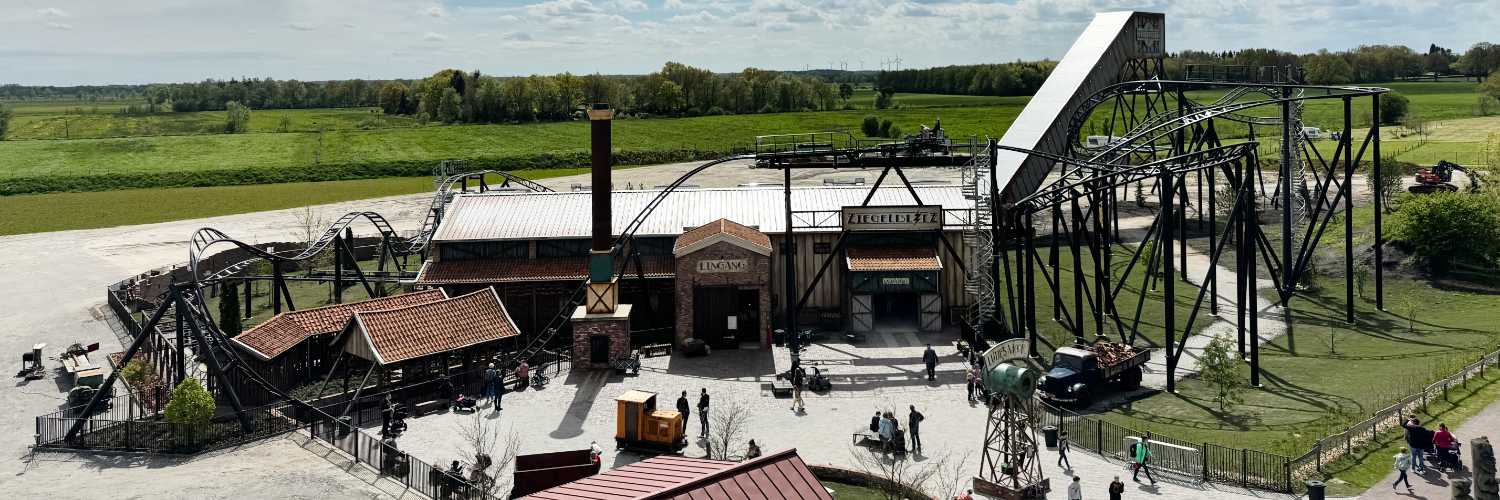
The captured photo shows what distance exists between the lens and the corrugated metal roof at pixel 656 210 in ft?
165

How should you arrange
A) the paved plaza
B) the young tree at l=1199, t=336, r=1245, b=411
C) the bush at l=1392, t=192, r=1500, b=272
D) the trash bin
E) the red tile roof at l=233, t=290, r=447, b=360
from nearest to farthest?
the trash bin → the paved plaza → the young tree at l=1199, t=336, r=1245, b=411 → the red tile roof at l=233, t=290, r=447, b=360 → the bush at l=1392, t=192, r=1500, b=272

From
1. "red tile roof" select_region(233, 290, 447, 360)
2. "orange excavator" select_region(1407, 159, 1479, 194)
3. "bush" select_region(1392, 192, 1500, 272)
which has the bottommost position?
"red tile roof" select_region(233, 290, 447, 360)

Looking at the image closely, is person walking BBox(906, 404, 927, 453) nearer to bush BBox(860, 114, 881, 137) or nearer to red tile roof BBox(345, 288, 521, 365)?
red tile roof BBox(345, 288, 521, 365)

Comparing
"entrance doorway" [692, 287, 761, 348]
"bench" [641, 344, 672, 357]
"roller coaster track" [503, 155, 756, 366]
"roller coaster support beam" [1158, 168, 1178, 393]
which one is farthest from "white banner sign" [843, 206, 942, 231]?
"roller coaster support beam" [1158, 168, 1178, 393]

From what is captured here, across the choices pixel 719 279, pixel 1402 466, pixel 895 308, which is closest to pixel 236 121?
pixel 895 308

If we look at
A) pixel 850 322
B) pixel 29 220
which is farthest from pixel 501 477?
pixel 29 220

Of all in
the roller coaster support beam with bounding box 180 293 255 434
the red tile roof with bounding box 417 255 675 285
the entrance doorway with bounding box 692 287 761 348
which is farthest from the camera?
the red tile roof with bounding box 417 255 675 285

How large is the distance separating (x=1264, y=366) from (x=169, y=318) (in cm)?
4454

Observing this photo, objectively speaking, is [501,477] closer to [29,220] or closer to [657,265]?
[657,265]

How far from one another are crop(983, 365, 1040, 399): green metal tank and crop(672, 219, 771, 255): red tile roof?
1859 cm

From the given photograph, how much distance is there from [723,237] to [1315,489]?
2391 cm

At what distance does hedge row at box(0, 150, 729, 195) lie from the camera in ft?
390

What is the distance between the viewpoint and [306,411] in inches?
1390

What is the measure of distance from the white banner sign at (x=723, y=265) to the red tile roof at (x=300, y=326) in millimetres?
9779
